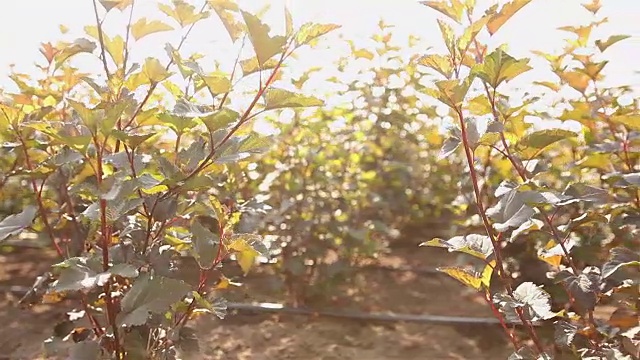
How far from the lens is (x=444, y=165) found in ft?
11.3

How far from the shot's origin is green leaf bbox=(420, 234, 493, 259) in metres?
1.29

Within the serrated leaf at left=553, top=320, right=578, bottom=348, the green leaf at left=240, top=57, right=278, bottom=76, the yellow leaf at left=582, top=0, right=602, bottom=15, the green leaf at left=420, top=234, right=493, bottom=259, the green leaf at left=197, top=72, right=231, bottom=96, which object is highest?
the yellow leaf at left=582, top=0, right=602, bottom=15

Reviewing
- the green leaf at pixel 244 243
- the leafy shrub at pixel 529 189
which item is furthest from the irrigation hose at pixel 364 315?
the green leaf at pixel 244 243

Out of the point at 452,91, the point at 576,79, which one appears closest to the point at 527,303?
the point at 452,91

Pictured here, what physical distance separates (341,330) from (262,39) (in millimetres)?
1714

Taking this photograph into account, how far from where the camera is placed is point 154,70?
1350mm

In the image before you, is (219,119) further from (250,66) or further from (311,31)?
(311,31)

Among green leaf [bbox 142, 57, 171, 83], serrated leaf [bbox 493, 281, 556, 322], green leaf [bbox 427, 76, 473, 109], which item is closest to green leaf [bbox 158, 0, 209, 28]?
green leaf [bbox 142, 57, 171, 83]

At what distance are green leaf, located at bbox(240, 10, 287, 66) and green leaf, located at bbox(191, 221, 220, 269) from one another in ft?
1.38

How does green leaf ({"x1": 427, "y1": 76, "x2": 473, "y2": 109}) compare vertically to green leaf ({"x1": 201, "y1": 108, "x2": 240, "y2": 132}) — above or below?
above

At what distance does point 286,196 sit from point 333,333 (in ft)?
2.05

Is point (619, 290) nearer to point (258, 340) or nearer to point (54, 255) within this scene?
point (258, 340)

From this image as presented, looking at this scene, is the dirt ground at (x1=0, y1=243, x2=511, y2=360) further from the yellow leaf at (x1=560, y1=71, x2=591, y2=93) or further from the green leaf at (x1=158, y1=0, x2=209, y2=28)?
the green leaf at (x1=158, y1=0, x2=209, y2=28)

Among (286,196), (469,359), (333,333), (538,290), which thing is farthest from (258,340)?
(538,290)
